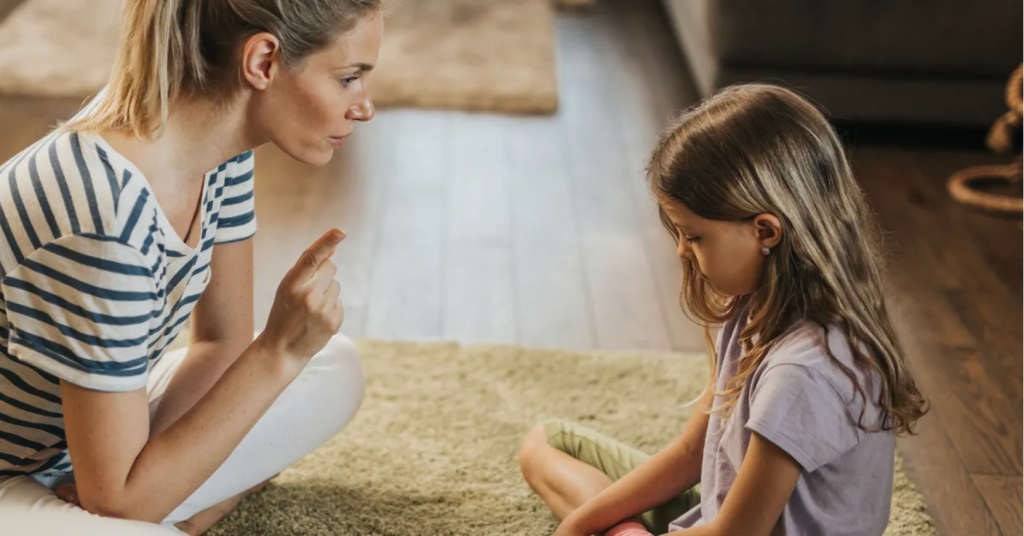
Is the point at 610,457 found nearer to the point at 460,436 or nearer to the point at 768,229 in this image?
the point at 460,436

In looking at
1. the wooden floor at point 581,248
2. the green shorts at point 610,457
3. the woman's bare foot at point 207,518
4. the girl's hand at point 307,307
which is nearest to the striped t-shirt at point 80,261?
the girl's hand at point 307,307

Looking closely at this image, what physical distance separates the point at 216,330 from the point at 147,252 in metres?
0.40

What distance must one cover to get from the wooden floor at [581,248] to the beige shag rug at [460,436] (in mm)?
99

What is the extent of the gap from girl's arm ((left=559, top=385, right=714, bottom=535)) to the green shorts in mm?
59

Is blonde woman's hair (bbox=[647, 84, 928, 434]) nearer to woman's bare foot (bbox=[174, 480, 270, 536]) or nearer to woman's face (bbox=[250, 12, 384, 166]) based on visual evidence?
woman's face (bbox=[250, 12, 384, 166])

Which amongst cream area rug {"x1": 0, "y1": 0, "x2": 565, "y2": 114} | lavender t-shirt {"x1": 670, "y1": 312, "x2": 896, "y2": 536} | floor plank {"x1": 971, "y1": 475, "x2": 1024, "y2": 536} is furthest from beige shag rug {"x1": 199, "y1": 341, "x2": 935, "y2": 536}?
cream area rug {"x1": 0, "y1": 0, "x2": 565, "y2": 114}

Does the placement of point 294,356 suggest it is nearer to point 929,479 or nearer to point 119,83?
point 119,83

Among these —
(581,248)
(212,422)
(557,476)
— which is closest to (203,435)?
(212,422)

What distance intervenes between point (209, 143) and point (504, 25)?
2827 millimetres

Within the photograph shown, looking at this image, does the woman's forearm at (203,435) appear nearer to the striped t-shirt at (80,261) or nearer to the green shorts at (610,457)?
the striped t-shirt at (80,261)

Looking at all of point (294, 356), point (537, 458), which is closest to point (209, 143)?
point (294, 356)

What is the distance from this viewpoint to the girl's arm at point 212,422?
1.15 m

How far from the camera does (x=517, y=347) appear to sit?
2.04m

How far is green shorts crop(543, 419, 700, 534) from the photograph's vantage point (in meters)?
1.45
